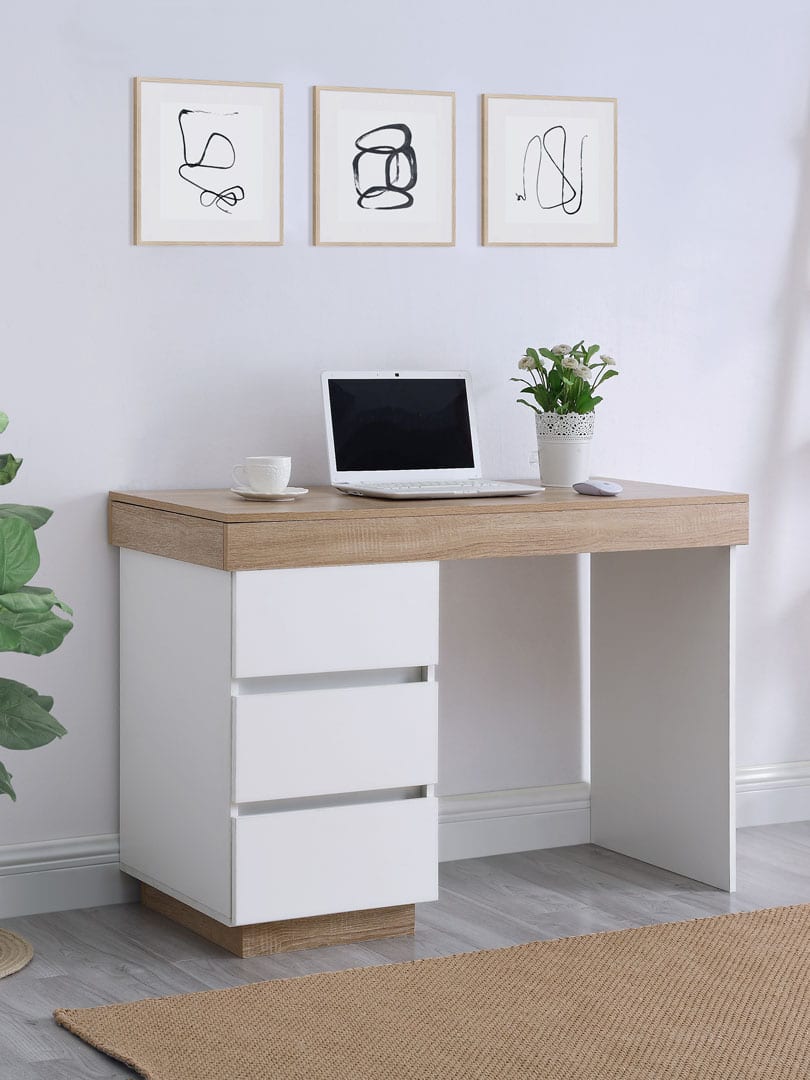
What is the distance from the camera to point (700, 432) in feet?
12.0

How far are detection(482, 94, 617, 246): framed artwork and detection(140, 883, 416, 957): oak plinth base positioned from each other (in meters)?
1.45

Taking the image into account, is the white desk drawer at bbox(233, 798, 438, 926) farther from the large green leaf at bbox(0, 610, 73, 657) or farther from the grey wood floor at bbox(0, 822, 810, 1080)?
the large green leaf at bbox(0, 610, 73, 657)

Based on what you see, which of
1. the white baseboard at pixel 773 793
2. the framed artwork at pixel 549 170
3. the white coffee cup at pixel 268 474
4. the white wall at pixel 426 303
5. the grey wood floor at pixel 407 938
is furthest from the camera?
the white baseboard at pixel 773 793

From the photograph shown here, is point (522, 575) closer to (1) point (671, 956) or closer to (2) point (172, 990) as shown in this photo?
(1) point (671, 956)

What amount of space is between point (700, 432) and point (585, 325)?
0.39m

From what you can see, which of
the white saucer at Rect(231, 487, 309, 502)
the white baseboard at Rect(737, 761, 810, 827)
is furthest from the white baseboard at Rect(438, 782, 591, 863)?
the white saucer at Rect(231, 487, 309, 502)

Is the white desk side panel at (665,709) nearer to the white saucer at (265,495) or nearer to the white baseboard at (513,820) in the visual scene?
the white baseboard at (513,820)

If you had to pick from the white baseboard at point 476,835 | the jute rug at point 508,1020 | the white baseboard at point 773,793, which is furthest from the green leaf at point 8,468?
the white baseboard at point 773,793

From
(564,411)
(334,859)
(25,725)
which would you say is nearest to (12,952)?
(25,725)

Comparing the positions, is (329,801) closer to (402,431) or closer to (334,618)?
(334,618)

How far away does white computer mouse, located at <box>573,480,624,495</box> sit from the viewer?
10.00 ft

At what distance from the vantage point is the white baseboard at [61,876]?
306 cm

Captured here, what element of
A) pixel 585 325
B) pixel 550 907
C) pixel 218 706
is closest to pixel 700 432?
pixel 585 325

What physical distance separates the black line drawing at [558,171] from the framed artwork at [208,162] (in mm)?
584
